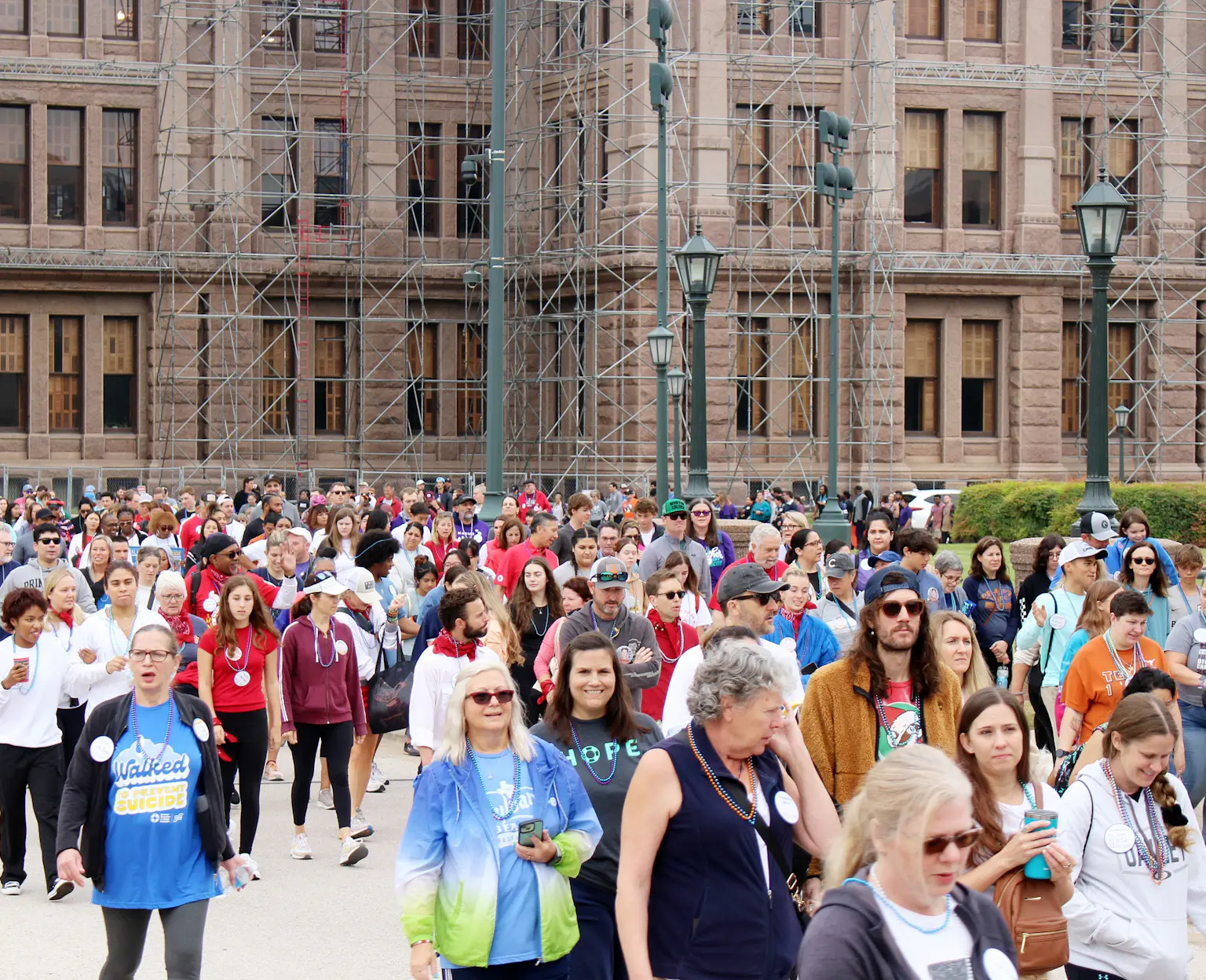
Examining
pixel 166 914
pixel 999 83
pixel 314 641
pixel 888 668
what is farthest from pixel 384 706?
pixel 999 83

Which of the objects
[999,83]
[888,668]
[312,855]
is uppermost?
[999,83]

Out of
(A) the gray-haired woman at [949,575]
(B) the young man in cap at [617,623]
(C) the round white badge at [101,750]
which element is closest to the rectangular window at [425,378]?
(A) the gray-haired woman at [949,575]

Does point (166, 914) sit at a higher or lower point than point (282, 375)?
lower

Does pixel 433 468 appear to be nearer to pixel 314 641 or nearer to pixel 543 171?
pixel 543 171

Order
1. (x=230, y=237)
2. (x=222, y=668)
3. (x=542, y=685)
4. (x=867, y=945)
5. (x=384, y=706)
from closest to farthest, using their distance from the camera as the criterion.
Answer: (x=867, y=945), (x=542, y=685), (x=222, y=668), (x=384, y=706), (x=230, y=237)

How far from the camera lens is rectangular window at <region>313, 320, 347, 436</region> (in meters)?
39.2

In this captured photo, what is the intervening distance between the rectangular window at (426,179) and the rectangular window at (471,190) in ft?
1.61

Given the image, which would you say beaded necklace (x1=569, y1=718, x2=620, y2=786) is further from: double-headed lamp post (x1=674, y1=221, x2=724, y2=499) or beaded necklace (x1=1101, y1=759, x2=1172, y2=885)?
double-headed lamp post (x1=674, y1=221, x2=724, y2=499)

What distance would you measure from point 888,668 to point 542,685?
3.50 metres

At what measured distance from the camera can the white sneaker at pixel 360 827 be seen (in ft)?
35.7

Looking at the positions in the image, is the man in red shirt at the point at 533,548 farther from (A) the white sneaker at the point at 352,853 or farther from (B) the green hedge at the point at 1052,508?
(B) the green hedge at the point at 1052,508

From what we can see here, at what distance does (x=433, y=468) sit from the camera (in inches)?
1529

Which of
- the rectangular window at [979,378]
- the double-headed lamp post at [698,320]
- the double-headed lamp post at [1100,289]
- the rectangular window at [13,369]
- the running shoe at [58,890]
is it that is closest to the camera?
the running shoe at [58,890]

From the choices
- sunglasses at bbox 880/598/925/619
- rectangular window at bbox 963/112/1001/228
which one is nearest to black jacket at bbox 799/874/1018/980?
sunglasses at bbox 880/598/925/619
